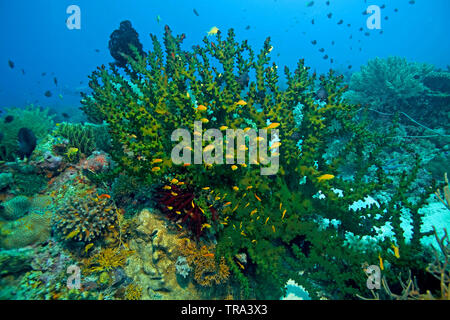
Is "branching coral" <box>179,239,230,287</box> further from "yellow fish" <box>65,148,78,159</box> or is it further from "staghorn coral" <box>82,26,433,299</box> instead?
"yellow fish" <box>65,148,78,159</box>

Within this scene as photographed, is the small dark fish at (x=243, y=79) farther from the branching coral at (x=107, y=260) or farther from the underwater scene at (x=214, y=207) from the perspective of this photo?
the branching coral at (x=107, y=260)

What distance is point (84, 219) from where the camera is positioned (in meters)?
3.45

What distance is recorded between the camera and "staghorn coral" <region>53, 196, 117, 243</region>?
3.39 meters

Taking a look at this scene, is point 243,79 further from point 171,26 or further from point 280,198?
Answer: point 171,26

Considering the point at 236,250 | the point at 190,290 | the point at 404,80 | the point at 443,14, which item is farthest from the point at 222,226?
the point at 443,14

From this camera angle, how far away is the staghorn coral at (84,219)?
339 centimetres

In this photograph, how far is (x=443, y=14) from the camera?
98.7 metres

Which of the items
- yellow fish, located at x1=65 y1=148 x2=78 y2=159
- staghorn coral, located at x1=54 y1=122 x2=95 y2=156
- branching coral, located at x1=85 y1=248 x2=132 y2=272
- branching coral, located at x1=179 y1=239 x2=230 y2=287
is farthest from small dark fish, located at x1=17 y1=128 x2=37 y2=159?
branching coral, located at x1=179 y1=239 x2=230 y2=287

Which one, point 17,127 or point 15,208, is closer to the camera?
point 15,208

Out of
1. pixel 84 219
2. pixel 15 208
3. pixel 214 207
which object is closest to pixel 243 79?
pixel 214 207

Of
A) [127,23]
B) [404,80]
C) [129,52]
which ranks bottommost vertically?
[404,80]

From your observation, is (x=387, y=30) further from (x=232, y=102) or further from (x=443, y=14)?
(x=232, y=102)

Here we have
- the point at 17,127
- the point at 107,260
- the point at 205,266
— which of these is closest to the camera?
the point at 205,266

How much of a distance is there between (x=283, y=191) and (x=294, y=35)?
166359 mm
